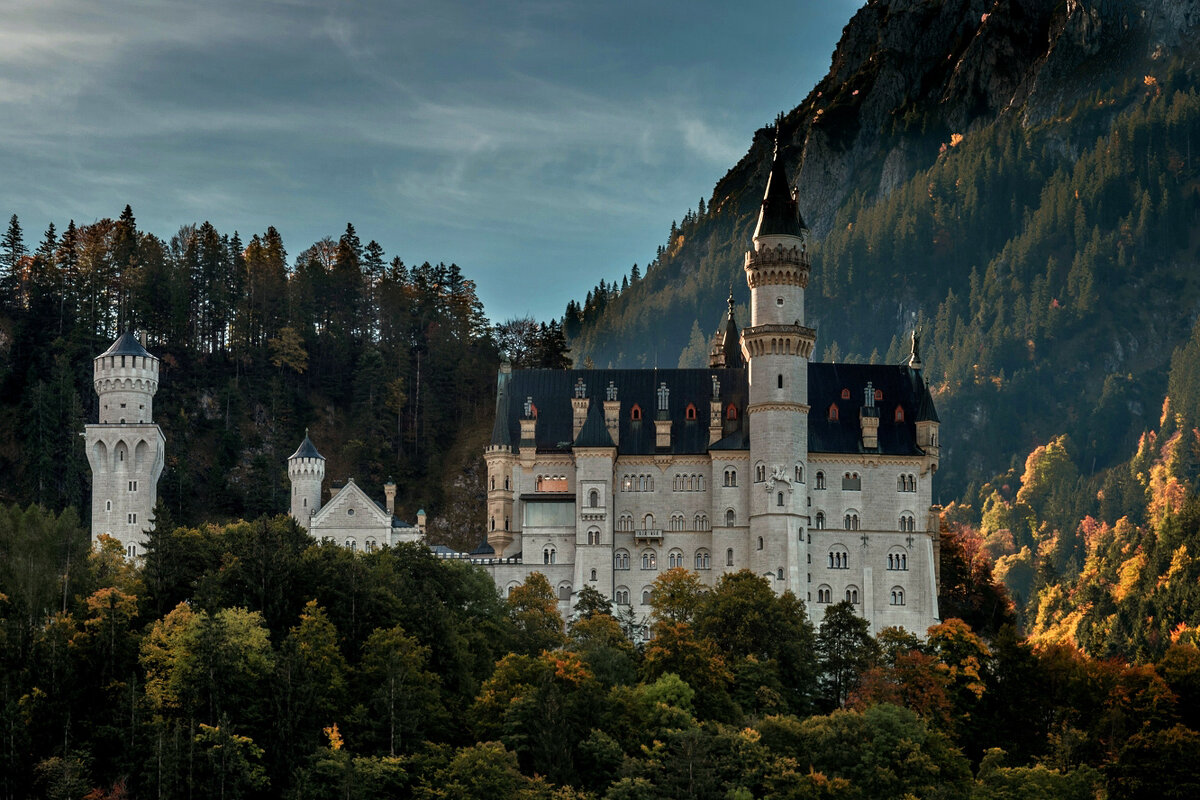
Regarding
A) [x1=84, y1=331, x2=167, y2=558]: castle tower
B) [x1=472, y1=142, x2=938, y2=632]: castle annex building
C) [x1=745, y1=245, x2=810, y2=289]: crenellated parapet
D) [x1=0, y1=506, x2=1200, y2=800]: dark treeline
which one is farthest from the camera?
[x1=745, y1=245, x2=810, y2=289]: crenellated parapet

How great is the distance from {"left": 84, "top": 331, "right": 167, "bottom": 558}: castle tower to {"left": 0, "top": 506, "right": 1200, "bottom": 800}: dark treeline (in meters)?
4.84

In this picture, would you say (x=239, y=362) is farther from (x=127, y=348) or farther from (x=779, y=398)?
(x=779, y=398)

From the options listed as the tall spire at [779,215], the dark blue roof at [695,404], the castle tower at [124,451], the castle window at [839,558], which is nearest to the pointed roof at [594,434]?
the dark blue roof at [695,404]

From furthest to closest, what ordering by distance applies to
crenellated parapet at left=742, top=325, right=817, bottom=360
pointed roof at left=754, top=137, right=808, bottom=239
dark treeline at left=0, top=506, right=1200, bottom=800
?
pointed roof at left=754, top=137, right=808, bottom=239 → crenellated parapet at left=742, top=325, right=817, bottom=360 → dark treeline at left=0, top=506, right=1200, bottom=800

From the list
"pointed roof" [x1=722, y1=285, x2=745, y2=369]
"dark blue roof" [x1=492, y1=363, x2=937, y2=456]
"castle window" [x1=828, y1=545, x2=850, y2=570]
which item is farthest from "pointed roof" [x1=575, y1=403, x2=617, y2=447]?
"pointed roof" [x1=722, y1=285, x2=745, y2=369]

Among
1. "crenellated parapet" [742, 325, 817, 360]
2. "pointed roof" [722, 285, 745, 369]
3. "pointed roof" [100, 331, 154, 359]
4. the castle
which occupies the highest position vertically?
"pointed roof" [722, 285, 745, 369]

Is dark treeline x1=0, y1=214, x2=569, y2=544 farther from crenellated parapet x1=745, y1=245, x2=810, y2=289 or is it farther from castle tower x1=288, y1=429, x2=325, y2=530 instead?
crenellated parapet x1=745, y1=245, x2=810, y2=289

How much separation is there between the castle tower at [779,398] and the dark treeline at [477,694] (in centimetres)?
768

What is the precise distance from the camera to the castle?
→ 9462 cm

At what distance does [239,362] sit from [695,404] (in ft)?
120

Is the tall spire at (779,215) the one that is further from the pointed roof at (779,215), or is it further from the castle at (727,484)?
the castle at (727,484)

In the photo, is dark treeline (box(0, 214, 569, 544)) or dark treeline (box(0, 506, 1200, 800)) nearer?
dark treeline (box(0, 506, 1200, 800))

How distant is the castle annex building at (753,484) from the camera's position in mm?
95625

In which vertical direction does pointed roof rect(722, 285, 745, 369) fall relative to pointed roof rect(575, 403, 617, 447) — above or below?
above
